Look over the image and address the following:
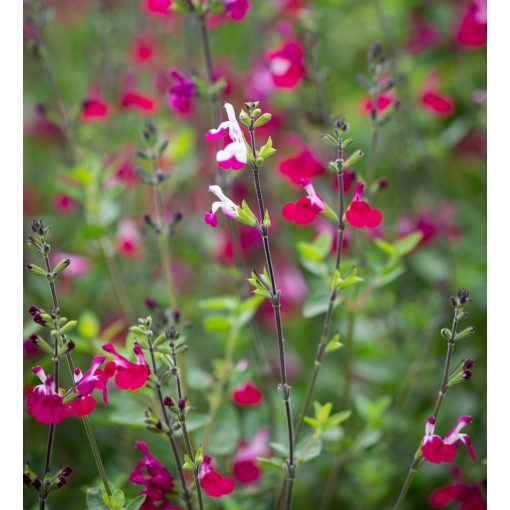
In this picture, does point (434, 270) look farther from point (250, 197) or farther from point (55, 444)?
point (55, 444)

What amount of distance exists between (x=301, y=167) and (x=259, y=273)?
0.51 m

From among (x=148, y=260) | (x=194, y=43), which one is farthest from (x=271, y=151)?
(x=194, y=43)

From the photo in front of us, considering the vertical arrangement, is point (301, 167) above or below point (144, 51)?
below

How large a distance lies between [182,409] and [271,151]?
13.2 inches

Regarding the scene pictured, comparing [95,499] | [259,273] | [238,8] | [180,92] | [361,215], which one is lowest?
[259,273]

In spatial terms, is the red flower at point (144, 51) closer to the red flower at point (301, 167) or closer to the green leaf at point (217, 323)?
the red flower at point (301, 167)

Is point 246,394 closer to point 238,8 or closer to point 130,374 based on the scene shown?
point 130,374

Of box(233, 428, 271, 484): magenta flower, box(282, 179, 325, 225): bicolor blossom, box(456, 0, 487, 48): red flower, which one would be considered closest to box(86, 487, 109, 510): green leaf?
box(233, 428, 271, 484): magenta flower

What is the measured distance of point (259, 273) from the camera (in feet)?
5.98

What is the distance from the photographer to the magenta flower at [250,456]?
1274 mm

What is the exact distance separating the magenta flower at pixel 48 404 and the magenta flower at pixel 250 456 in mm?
489

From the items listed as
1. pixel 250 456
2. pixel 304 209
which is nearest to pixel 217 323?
pixel 250 456
